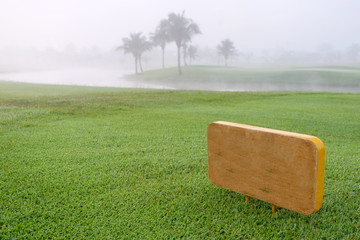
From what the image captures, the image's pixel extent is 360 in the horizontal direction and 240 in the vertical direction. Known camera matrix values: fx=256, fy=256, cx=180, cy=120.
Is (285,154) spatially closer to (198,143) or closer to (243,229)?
(243,229)

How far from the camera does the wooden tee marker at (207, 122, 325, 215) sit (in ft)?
5.34

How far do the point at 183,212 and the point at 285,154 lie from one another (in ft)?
3.09

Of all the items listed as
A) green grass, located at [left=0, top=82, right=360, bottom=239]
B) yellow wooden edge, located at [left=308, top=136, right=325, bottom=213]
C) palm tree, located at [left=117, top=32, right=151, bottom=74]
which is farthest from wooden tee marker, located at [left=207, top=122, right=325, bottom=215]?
palm tree, located at [left=117, top=32, right=151, bottom=74]

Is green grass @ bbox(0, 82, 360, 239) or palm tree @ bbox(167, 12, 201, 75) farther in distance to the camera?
palm tree @ bbox(167, 12, 201, 75)

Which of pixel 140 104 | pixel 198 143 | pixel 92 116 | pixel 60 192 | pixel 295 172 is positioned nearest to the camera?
pixel 295 172

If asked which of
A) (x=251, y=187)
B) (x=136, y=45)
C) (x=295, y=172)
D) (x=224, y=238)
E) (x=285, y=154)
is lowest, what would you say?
(x=224, y=238)

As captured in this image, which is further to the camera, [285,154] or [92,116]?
[92,116]

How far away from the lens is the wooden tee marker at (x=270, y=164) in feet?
5.34

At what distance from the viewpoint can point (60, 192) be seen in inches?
94.0

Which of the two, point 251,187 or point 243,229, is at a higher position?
point 251,187

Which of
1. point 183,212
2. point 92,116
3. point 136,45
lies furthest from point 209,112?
point 136,45

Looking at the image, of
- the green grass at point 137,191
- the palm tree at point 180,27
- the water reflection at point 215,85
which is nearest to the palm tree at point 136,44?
the palm tree at point 180,27

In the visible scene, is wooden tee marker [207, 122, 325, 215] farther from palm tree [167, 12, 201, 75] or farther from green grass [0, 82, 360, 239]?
palm tree [167, 12, 201, 75]

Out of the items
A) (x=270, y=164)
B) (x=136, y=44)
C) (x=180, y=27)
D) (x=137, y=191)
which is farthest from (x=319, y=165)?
(x=136, y=44)
